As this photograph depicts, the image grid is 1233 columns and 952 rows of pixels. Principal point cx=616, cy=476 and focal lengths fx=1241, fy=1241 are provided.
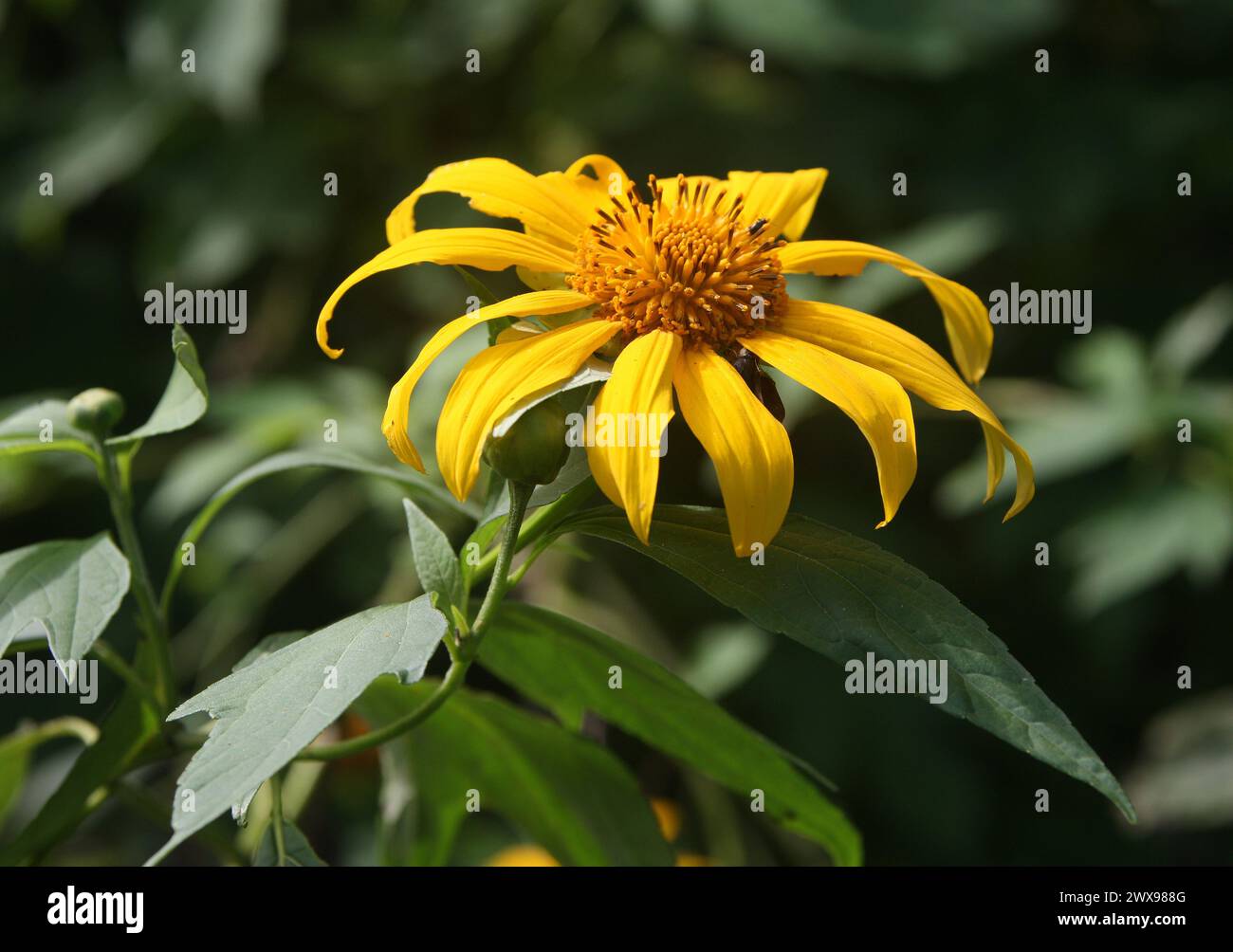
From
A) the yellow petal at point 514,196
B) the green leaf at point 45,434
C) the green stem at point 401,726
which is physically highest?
the yellow petal at point 514,196

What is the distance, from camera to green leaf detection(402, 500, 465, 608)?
1.96ft

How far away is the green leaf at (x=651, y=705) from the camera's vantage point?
0.75 metres

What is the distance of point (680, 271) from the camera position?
0.71 m

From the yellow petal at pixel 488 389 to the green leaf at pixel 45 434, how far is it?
276 millimetres

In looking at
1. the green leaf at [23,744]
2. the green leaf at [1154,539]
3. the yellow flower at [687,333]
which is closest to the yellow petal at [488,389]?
the yellow flower at [687,333]

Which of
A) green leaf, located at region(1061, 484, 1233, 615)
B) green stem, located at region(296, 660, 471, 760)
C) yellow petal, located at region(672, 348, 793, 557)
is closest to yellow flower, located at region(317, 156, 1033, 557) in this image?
yellow petal, located at region(672, 348, 793, 557)

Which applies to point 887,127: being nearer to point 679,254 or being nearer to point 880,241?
point 880,241

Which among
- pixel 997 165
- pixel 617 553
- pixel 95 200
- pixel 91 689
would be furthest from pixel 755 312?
pixel 95 200

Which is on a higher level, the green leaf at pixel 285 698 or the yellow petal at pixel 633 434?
the yellow petal at pixel 633 434

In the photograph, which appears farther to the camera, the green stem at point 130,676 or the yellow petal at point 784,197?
the yellow petal at point 784,197

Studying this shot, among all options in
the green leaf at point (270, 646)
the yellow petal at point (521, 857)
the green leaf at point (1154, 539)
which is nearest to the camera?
the green leaf at point (270, 646)

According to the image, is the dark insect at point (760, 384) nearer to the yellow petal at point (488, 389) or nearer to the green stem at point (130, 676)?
the yellow petal at point (488, 389)

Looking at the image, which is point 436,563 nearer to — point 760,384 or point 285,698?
point 285,698

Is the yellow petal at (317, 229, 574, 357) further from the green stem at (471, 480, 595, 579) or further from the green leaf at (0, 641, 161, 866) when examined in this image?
the green leaf at (0, 641, 161, 866)
